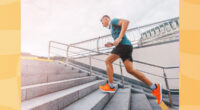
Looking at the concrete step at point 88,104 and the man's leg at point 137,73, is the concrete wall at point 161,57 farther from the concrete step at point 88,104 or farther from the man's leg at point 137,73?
the concrete step at point 88,104

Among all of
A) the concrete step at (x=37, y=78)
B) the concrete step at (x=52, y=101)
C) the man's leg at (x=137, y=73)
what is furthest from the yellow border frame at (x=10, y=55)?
the man's leg at (x=137, y=73)

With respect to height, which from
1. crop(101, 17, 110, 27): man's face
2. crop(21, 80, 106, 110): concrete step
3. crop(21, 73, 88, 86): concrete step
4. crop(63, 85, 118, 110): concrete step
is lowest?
crop(63, 85, 118, 110): concrete step

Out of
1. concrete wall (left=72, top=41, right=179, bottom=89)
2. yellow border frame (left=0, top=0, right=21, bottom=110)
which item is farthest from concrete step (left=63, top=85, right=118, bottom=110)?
concrete wall (left=72, top=41, right=179, bottom=89)

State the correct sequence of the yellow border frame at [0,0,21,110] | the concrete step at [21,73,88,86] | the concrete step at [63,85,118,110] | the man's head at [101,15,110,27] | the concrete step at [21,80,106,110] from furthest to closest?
the man's head at [101,15,110,27], the concrete step at [21,73,88,86], the concrete step at [63,85,118,110], the concrete step at [21,80,106,110], the yellow border frame at [0,0,21,110]

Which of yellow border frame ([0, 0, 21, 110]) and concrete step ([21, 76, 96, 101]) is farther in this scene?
concrete step ([21, 76, 96, 101])

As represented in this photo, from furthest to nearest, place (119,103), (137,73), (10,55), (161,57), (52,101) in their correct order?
(161,57)
(119,103)
(137,73)
(52,101)
(10,55)

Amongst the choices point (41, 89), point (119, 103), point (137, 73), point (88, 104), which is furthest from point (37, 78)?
point (137, 73)

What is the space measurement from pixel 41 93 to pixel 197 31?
1.90 metres

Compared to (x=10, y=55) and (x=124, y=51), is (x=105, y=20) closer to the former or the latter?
(x=124, y=51)

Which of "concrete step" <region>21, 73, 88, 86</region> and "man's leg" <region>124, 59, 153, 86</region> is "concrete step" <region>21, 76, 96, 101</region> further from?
"man's leg" <region>124, 59, 153, 86</region>

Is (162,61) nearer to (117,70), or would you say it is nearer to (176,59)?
(176,59)

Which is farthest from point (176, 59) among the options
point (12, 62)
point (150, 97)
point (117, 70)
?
point (12, 62)

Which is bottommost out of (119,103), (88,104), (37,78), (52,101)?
(119,103)

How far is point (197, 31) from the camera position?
33 cm
